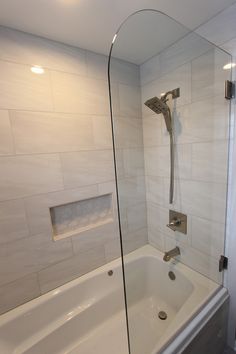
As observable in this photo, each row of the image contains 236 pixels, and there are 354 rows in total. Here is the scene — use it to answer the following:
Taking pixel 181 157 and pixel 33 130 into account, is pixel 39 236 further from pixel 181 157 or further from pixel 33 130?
pixel 181 157

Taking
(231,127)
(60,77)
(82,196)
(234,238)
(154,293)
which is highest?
(60,77)

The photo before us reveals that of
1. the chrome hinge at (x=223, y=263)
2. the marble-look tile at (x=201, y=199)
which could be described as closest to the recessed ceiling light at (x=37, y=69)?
the marble-look tile at (x=201, y=199)

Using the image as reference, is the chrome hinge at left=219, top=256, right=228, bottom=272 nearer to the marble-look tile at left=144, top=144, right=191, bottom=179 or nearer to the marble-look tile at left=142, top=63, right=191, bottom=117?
the marble-look tile at left=144, top=144, right=191, bottom=179

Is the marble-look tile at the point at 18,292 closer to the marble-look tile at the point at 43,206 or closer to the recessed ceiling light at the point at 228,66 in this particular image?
the marble-look tile at the point at 43,206

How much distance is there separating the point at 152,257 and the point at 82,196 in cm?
91

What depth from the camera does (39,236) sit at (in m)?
1.26

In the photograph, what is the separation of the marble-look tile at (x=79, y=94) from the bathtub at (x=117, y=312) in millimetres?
1283

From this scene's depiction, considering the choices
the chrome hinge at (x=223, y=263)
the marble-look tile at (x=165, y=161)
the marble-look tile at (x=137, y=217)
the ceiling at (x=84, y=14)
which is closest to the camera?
the ceiling at (x=84, y=14)

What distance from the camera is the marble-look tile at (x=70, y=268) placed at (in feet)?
4.34

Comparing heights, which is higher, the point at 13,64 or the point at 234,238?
the point at 13,64

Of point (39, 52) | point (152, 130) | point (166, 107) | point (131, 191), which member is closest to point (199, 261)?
point (131, 191)

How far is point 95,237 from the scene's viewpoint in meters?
1.54

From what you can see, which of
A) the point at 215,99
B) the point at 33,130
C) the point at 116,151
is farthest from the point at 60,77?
the point at 215,99

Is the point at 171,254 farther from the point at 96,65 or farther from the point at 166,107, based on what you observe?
the point at 96,65
